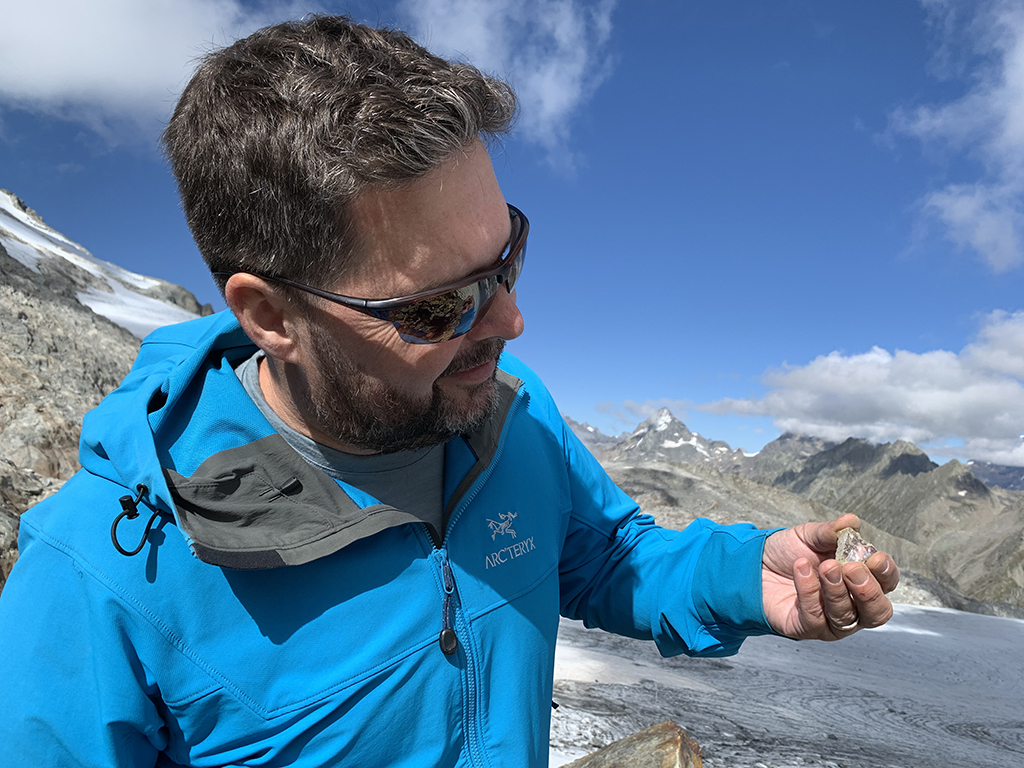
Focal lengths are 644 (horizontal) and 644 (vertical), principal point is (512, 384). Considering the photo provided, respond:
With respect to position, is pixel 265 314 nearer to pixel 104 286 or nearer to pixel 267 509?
pixel 267 509

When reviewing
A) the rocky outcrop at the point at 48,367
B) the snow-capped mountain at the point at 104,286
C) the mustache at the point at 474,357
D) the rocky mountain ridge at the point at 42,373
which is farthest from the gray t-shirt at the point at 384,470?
the snow-capped mountain at the point at 104,286

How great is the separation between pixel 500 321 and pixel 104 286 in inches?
1434

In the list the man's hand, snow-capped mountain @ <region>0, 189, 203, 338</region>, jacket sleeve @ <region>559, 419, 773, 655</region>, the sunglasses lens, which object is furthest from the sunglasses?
snow-capped mountain @ <region>0, 189, 203, 338</region>

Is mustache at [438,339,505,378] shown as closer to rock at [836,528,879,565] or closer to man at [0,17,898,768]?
man at [0,17,898,768]

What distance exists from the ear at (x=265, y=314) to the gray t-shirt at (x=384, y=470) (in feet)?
0.67

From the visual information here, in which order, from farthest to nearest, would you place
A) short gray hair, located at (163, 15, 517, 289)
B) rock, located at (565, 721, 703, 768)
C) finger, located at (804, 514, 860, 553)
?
1. rock, located at (565, 721, 703, 768)
2. finger, located at (804, 514, 860, 553)
3. short gray hair, located at (163, 15, 517, 289)

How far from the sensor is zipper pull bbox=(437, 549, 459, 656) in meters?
1.62

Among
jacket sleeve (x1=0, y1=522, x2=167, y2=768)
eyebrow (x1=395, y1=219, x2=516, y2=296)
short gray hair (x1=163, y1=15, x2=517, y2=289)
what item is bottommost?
jacket sleeve (x1=0, y1=522, x2=167, y2=768)

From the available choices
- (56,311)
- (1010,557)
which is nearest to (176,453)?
(56,311)

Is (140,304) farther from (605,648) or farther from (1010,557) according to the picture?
(1010,557)

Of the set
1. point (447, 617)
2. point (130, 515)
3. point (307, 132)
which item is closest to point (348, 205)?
point (307, 132)

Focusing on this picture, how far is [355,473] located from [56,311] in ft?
61.8

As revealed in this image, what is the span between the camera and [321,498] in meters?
1.57

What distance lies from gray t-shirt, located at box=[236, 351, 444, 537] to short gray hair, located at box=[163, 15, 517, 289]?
1.33 ft
